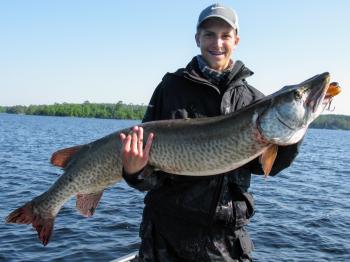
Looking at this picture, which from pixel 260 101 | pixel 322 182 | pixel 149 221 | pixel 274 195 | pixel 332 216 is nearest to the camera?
pixel 260 101

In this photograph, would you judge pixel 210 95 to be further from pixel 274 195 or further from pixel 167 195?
pixel 274 195

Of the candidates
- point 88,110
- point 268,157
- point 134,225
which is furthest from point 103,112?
point 268,157

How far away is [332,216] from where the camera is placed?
43.3ft

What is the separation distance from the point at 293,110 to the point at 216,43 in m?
0.89

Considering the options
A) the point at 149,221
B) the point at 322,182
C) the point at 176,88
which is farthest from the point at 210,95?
the point at 322,182

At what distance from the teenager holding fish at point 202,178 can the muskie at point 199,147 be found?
138 mm

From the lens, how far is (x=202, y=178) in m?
3.54

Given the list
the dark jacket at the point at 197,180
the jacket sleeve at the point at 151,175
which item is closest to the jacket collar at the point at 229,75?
the dark jacket at the point at 197,180

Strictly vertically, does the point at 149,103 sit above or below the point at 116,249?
above

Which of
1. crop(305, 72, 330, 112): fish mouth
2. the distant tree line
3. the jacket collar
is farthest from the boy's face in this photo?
the distant tree line

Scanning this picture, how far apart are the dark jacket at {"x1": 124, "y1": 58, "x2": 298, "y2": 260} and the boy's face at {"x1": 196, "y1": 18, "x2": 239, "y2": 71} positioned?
0.39 ft

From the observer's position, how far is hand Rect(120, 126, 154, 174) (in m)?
3.52

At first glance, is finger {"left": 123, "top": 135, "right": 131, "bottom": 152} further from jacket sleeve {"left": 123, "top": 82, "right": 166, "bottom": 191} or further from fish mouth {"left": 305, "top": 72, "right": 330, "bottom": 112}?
fish mouth {"left": 305, "top": 72, "right": 330, "bottom": 112}

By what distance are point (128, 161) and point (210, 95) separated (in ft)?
2.73
